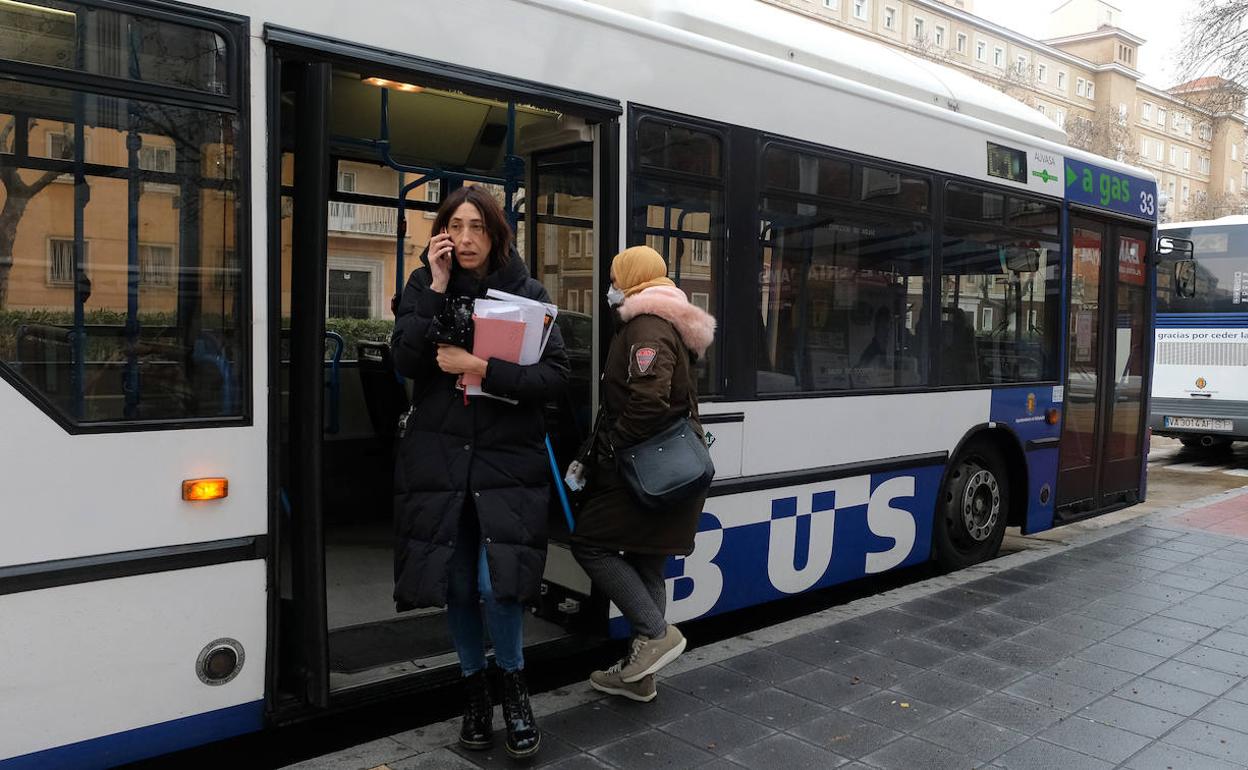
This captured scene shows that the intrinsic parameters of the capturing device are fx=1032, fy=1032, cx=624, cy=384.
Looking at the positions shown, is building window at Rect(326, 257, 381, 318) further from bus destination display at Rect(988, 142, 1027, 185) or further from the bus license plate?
the bus license plate

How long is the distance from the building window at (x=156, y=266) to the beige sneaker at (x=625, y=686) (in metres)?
2.16

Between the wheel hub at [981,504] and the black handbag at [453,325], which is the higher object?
the black handbag at [453,325]

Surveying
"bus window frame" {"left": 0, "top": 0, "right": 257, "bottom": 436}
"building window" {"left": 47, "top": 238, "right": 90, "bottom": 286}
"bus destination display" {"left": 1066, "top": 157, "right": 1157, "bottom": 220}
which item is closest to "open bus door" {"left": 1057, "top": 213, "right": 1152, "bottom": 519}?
"bus destination display" {"left": 1066, "top": 157, "right": 1157, "bottom": 220}

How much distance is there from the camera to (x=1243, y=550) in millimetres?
7375

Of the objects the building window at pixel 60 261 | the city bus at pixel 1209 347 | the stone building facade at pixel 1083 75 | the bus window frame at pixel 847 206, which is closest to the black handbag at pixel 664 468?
the bus window frame at pixel 847 206

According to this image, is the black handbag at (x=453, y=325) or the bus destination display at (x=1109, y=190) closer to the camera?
the black handbag at (x=453, y=325)

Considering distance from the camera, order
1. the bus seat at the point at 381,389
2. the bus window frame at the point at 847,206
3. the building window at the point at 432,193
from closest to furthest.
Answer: the bus window frame at the point at 847,206 → the building window at the point at 432,193 → the bus seat at the point at 381,389

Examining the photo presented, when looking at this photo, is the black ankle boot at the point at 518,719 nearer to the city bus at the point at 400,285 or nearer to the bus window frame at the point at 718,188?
the city bus at the point at 400,285

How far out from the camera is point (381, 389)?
235 inches

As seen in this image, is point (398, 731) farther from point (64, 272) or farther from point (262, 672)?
point (64, 272)

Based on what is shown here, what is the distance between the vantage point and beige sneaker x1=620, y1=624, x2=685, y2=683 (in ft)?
12.9

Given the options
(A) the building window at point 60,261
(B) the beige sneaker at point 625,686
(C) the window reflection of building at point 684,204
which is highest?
(C) the window reflection of building at point 684,204

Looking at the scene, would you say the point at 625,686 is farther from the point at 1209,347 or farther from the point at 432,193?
the point at 1209,347

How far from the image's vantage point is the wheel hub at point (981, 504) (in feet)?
20.8
